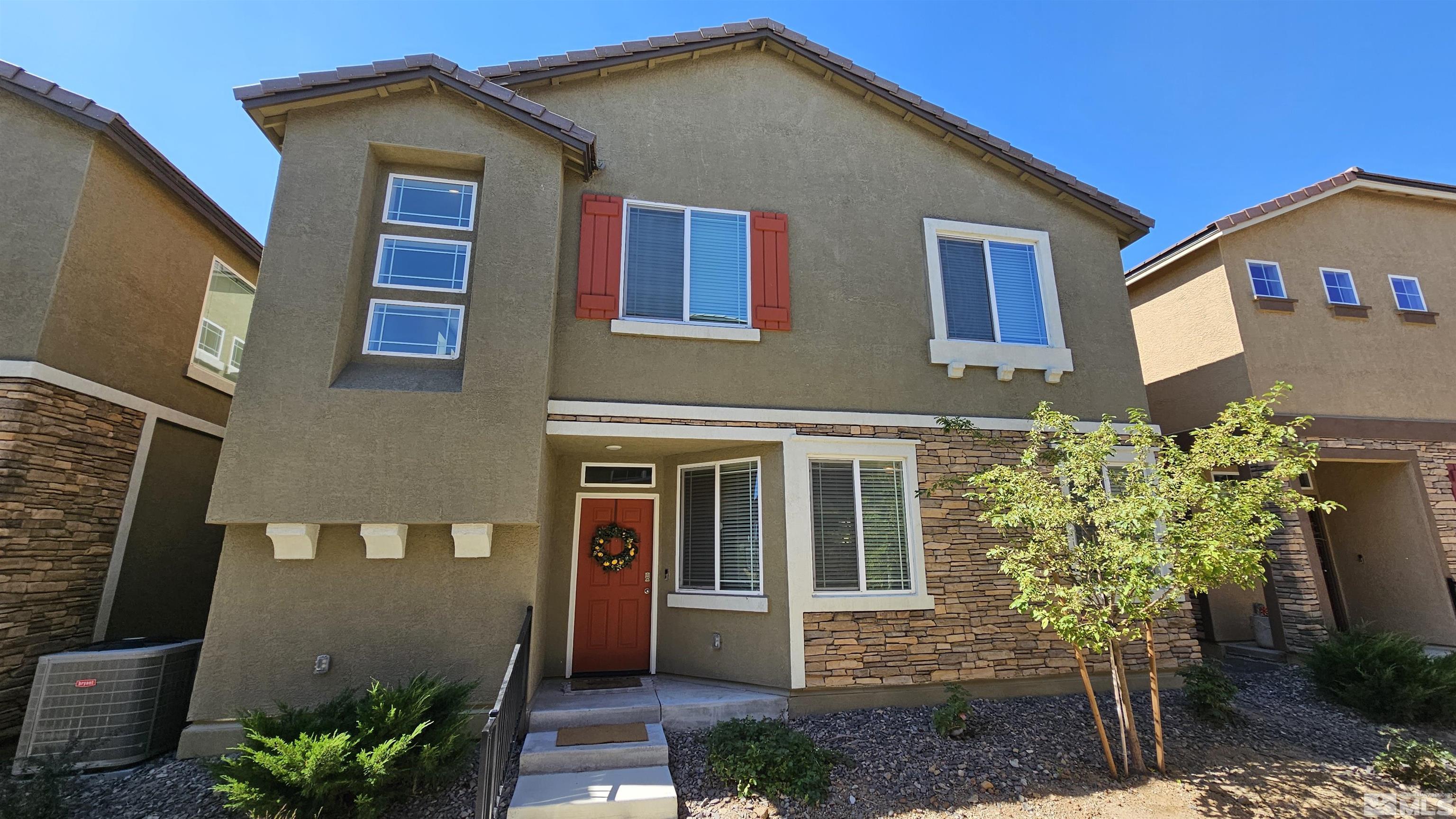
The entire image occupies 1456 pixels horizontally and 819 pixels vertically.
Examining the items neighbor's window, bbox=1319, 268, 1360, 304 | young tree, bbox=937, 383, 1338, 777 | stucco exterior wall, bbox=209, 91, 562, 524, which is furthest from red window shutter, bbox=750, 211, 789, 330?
neighbor's window, bbox=1319, 268, 1360, 304

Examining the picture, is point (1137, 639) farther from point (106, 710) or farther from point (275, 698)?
point (106, 710)

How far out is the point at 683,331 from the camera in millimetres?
7234

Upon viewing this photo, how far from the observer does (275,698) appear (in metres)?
5.59

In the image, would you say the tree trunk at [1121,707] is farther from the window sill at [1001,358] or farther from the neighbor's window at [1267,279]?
the neighbor's window at [1267,279]

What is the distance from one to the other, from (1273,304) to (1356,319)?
5.65 ft

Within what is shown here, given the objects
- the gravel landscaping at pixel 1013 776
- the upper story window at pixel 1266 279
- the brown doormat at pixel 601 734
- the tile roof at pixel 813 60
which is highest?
the tile roof at pixel 813 60

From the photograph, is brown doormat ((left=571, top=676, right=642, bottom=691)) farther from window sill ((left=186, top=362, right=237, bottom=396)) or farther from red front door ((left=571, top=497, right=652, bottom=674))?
window sill ((left=186, top=362, right=237, bottom=396))

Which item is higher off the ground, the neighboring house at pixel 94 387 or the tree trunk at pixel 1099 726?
the neighboring house at pixel 94 387

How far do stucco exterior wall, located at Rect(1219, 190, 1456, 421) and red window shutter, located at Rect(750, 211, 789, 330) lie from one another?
760cm

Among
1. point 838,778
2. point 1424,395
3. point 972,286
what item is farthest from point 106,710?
point 1424,395

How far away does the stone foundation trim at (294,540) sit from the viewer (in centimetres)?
562

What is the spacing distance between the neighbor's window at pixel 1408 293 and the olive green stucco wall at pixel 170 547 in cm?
1845

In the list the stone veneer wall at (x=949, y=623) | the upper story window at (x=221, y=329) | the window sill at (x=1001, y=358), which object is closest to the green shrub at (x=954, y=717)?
the stone veneer wall at (x=949, y=623)

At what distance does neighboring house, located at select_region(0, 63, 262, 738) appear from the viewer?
595 centimetres
